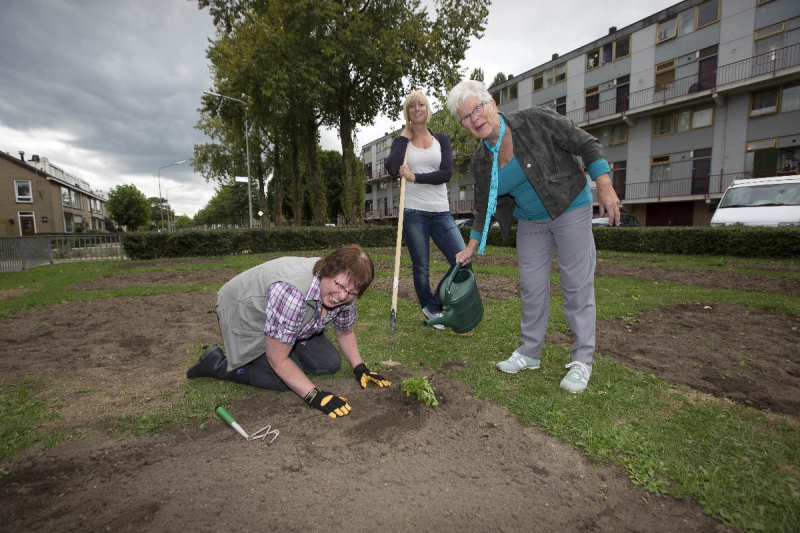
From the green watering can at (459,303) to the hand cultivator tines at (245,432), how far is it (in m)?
1.39

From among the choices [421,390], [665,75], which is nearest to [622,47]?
[665,75]

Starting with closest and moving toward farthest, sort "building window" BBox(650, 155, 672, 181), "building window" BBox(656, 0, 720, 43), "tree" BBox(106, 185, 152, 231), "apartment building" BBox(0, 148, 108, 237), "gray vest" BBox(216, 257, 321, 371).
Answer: "gray vest" BBox(216, 257, 321, 371) → "building window" BBox(656, 0, 720, 43) → "building window" BBox(650, 155, 672, 181) → "apartment building" BBox(0, 148, 108, 237) → "tree" BBox(106, 185, 152, 231)

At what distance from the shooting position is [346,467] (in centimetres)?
192

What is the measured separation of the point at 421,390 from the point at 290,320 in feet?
3.16

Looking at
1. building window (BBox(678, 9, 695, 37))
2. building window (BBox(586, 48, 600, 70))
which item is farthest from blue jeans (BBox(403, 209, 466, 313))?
building window (BBox(586, 48, 600, 70))

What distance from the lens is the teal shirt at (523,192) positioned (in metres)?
2.80

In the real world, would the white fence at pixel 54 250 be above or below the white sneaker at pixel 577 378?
above

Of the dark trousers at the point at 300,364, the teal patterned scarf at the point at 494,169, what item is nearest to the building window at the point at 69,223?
the dark trousers at the point at 300,364

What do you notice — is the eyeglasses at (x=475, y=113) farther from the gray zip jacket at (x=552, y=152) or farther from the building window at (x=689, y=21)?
the building window at (x=689, y=21)

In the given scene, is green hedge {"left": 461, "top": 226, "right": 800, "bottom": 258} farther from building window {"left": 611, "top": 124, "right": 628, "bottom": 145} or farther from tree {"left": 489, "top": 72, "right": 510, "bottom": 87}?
tree {"left": 489, "top": 72, "right": 510, "bottom": 87}

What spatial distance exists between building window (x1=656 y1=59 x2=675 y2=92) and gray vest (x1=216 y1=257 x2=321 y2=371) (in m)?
27.6

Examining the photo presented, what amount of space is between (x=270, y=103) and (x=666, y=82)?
2224 centimetres

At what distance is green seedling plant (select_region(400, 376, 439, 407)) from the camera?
2512mm

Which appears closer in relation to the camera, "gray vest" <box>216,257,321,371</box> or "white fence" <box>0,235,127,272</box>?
"gray vest" <box>216,257,321,371</box>
